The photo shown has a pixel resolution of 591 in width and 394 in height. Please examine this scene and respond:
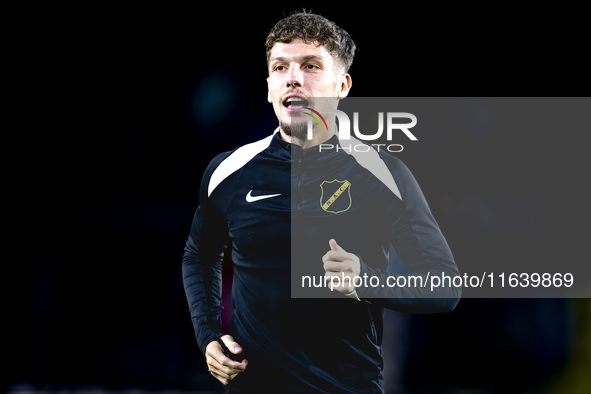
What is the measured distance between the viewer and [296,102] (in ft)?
4.63

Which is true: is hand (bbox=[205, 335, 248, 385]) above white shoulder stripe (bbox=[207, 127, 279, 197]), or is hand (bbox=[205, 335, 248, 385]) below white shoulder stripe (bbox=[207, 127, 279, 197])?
below

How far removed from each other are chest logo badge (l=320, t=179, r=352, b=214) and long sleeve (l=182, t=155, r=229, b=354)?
384 millimetres

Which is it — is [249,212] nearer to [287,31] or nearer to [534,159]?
[287,31]

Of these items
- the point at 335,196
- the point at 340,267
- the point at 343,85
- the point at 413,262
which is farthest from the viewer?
the point at 343,85

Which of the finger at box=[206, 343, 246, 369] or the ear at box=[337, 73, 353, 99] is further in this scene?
the ear at box=[337, 73, 353, 99]

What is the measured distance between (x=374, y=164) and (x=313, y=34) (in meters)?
0.49

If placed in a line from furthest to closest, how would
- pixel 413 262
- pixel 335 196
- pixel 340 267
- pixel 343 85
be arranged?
pixel 343 85 → pixel 335 196 → pixel 413 262 → pixel 340 267

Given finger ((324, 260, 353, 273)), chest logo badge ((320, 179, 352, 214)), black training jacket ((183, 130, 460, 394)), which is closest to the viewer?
finger ((324, 260, 353, 273))

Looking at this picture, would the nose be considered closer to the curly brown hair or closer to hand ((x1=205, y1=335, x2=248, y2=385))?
the curly brown hair

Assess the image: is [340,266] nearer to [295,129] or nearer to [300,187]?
[300,187]

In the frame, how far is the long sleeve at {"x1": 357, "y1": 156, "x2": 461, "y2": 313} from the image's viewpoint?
1182 mm

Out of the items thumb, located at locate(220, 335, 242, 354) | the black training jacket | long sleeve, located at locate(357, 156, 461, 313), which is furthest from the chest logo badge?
thumb, located at locate(220, 335, 242, 354)

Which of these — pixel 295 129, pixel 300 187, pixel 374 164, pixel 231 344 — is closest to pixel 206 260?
pixel 231 344

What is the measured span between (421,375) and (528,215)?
4.10 ft
